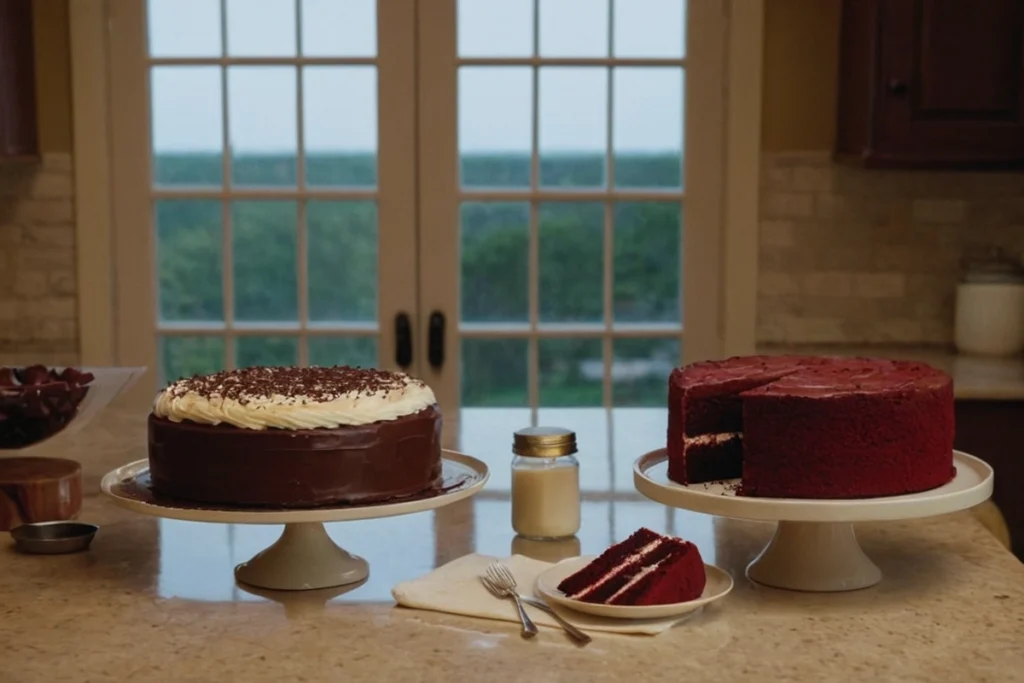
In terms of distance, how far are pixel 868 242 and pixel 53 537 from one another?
8.72 feet

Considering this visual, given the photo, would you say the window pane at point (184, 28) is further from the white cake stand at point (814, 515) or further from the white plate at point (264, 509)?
the white cake stand at point (814, 515)

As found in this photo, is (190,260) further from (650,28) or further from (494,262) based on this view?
(650,28)

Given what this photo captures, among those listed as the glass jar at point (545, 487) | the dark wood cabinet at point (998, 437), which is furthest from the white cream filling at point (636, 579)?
the dark wood cabinet at point (998, 437)

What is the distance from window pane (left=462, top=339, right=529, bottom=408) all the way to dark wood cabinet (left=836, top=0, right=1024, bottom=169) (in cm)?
115

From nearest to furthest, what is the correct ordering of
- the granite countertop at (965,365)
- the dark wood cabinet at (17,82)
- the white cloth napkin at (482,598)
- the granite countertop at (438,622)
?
the granite countertop at (438,622) → the white cloth napkin at (482,598) → the granite countertop at (965,365) → the dark wood cabinet at (17,82)

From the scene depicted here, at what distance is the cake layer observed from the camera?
131 centimetres

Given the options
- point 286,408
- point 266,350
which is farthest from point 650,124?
point 286,408

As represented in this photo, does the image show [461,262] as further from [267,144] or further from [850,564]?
[850,564]

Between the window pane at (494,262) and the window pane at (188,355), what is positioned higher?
the window pane at (494,262)

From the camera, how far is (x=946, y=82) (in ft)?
10.6

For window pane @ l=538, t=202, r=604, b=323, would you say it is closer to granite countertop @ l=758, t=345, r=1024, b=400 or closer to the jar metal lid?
granite countertop @ l=758, t=345, r=1024, b=400

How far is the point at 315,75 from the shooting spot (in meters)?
3.65

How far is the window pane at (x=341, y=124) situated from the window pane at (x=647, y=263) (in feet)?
2.47

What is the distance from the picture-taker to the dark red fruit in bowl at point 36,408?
1.57 metres
